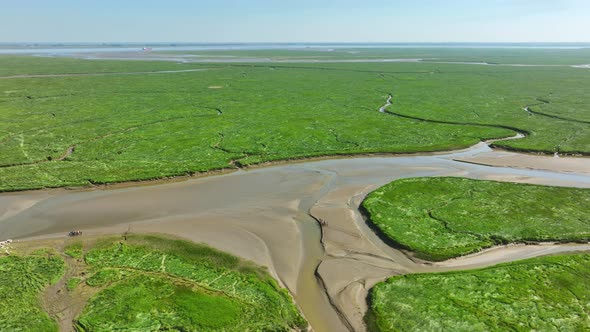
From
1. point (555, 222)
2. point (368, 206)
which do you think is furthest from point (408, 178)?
point (555, 222)

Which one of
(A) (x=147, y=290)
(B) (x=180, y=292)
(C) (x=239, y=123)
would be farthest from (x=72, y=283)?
(C) (x=239, y=123)

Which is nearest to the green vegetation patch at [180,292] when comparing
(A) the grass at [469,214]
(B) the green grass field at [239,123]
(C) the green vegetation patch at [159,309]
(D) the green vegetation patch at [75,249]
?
(C) the green vegetation patch at [159,309]

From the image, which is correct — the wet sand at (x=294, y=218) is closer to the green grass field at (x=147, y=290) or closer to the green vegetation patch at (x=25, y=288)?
the green grass field at (x=147, y=290)

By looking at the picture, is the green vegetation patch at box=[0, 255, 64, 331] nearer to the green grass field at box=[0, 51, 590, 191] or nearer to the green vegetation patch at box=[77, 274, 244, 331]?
the green vegetation patch at box=[77, 274, 244, 331]

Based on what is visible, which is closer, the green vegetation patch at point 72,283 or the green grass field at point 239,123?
the green vegetation patch at point 72,283

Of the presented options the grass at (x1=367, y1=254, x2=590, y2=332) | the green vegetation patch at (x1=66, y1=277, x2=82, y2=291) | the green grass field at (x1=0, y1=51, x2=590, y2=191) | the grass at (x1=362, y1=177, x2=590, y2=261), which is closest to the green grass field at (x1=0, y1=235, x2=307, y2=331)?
the green vegetation patch at (x1=66, y1=277, x2=82, y2=291)

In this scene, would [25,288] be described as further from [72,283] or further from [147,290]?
[147,290]
